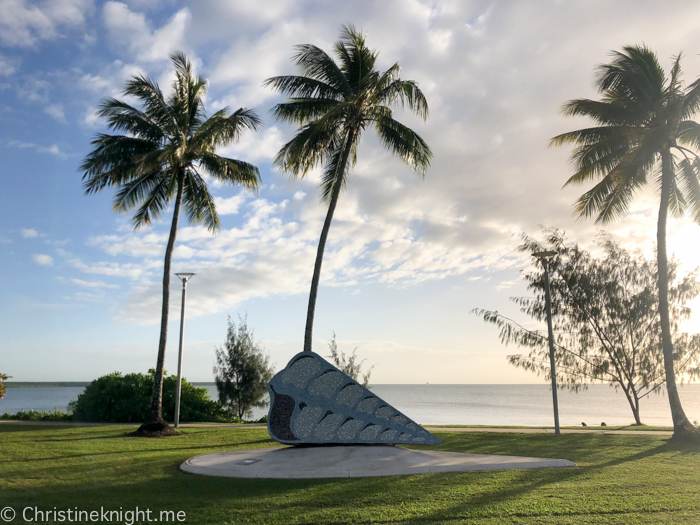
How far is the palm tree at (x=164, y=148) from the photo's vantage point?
15.5 meters

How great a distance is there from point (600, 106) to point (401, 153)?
20.5ft

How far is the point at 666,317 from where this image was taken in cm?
1391

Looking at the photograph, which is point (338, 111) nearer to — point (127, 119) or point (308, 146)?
point (308, 146)

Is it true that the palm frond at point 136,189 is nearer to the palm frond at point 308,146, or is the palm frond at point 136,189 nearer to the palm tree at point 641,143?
the palm frond at point 308,146

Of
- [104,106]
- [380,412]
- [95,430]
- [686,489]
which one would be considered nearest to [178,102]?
[104,106]

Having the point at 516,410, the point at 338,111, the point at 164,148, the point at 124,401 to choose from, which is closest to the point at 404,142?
the point at 338,111

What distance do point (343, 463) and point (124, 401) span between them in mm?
12994

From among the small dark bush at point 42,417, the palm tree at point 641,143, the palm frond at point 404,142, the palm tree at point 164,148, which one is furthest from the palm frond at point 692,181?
the small dark bush at point 42,417

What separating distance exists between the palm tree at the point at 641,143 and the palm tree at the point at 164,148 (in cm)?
1121

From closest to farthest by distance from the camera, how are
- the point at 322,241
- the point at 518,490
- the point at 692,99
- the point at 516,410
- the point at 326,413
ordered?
1. the point at 518,490
2. the point at 326,413
3. the point at 692,99
4. the point at 322,241
5. the point at 516,410

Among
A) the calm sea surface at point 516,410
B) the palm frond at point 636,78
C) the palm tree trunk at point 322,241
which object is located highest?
the palm frond at point 636,78

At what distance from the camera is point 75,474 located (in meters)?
8.03

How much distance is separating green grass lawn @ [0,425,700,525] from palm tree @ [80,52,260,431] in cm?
620

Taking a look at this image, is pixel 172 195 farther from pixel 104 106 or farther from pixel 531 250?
pixel 531 250
